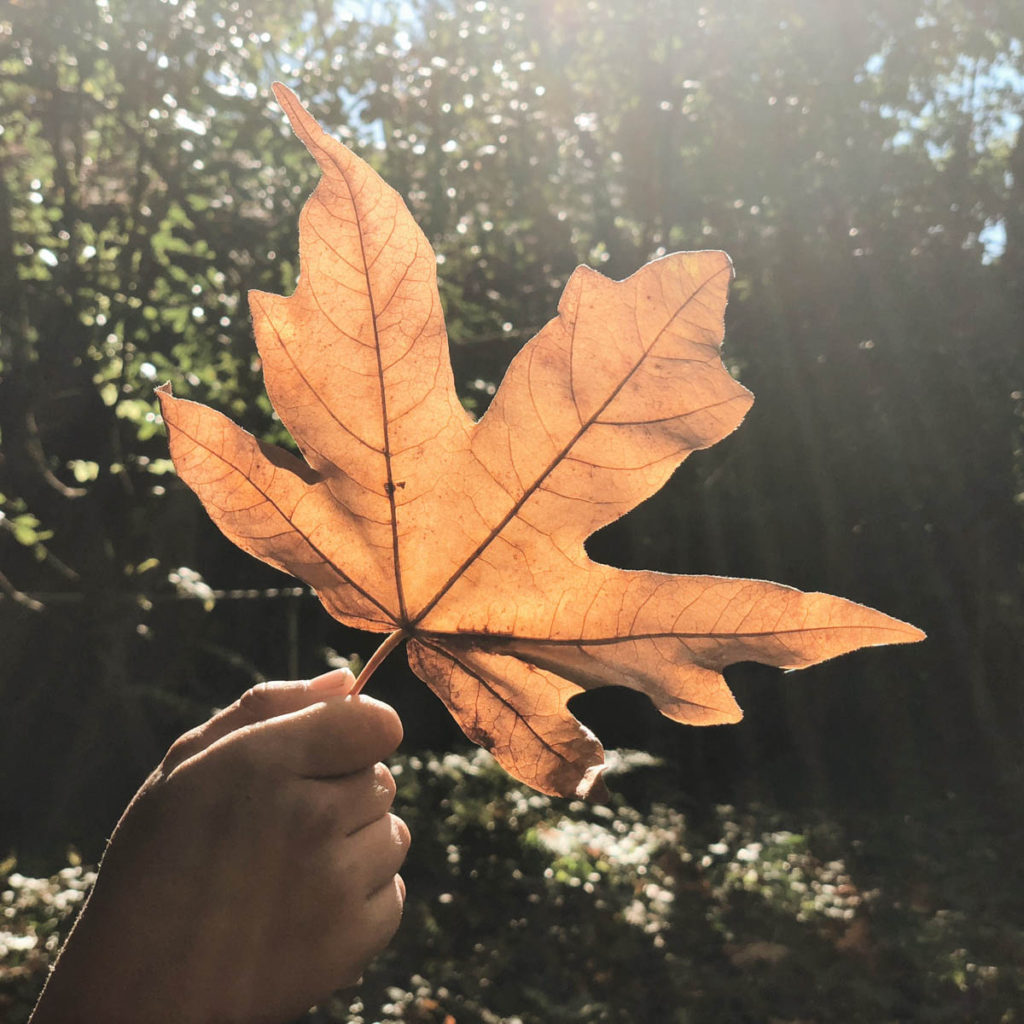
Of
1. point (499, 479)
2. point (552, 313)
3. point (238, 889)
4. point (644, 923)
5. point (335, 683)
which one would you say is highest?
point (552, 313)

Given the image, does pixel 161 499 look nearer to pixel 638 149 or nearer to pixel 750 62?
pixel 638 149

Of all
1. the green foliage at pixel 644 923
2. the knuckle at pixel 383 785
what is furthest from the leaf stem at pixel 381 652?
the green foliage at pixel 644 923

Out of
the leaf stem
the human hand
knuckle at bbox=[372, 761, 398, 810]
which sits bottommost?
the human hand

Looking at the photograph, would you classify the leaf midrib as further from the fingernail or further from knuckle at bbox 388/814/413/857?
knuckle at bbox 388/814/413/857

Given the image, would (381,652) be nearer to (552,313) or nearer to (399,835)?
(399,835)

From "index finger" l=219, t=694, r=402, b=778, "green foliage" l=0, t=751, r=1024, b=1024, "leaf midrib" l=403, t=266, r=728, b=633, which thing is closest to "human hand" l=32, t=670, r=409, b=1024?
"index finger" l=219, t=694, r=402, b=778

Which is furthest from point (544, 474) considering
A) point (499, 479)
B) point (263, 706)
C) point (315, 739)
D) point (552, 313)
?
point (552, 313)
